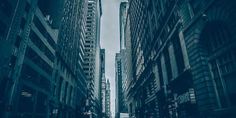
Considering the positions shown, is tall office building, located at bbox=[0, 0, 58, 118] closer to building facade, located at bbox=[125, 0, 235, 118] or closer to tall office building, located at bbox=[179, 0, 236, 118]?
building facade, located at bbox=[125, 0, 235, 118]

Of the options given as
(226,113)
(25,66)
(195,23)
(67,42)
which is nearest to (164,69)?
(195,23)

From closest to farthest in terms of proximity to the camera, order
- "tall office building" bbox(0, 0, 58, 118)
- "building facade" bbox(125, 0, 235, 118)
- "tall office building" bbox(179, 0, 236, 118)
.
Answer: "tall office building" bbox(179, 0, 236, 118) → "building facade" bbox(125, 0, 235, 118) → "tall office building" bbox(0, 0, 58, 118)

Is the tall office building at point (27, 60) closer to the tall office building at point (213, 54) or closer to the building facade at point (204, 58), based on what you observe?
the building facade at point (204, 58)

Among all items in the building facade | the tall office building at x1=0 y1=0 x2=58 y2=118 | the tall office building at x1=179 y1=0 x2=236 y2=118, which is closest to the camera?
the tall office building at x1=179 y1=0 x2=236 y2=118

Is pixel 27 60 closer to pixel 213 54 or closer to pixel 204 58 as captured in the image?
pixel 204 58

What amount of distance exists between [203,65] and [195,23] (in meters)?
4.51

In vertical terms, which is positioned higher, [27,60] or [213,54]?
[27,60]

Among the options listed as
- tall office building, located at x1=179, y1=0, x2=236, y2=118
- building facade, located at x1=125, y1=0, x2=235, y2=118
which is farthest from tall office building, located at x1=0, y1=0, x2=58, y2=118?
tall office building, located at x1=179, y1=0, x2=236, y2=118

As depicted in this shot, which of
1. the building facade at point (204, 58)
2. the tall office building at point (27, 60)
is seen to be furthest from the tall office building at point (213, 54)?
the tall office building at point (27, 60)

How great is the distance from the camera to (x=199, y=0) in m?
18.8

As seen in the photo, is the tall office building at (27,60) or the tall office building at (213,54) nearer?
the tall office building at (213,54)

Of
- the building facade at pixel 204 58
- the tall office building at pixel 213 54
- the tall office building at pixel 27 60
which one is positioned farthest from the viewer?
the tall office building at pixel 27 60

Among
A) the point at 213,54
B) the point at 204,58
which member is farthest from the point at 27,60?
the point at 213,54

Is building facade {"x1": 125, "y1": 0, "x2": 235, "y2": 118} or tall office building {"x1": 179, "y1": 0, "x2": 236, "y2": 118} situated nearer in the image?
tall office building {"x1": 179, "y1": 0, "x2": 236, "y2": 118}
